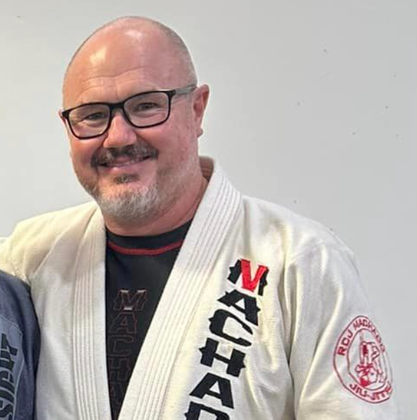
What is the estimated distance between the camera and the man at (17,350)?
790 millimetres

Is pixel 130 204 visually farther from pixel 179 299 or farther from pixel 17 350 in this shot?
pixel 17 350

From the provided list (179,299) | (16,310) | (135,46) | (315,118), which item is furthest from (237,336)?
(315,118)

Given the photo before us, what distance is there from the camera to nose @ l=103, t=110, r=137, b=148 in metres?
0.84

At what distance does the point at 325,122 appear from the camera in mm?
1250

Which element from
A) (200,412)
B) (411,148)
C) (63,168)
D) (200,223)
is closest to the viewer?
(200,412)

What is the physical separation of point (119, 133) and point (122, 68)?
0.10 metres

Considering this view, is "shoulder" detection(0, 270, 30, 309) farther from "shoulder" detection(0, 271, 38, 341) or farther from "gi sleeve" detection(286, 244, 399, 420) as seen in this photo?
"gi sleeve" detection(286, 244, 399, 420)

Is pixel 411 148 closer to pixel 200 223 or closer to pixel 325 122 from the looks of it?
pixel 325 122

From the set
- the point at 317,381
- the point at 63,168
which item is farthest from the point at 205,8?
the point at 317,381

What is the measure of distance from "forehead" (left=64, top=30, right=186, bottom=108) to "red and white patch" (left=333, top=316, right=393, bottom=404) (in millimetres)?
444

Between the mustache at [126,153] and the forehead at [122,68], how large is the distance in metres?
0.07

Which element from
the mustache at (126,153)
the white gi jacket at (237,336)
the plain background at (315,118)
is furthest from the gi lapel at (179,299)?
the plain background at (315,118)

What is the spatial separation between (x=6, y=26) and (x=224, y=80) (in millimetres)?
532

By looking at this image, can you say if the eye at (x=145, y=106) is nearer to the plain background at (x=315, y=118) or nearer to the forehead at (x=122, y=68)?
the forehead at (x=122, y=68)
